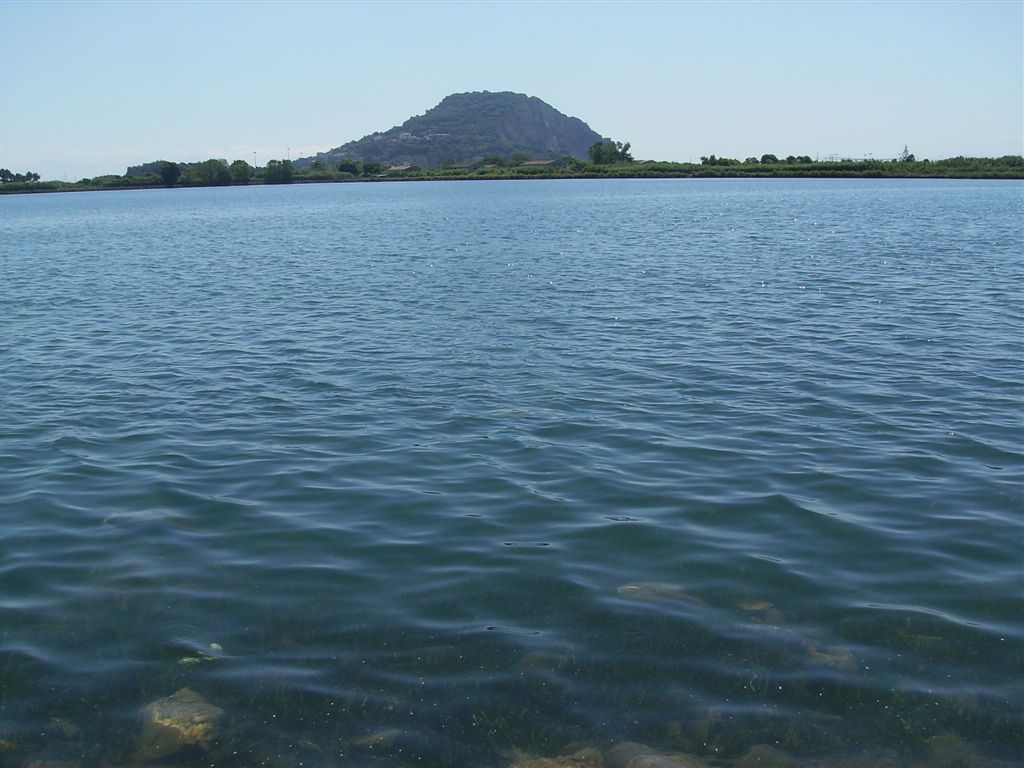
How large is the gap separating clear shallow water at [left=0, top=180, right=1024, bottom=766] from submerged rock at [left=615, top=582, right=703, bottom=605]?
53 millimetres

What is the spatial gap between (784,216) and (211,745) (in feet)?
224

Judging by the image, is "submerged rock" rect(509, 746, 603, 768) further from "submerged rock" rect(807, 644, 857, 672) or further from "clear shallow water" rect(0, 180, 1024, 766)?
"submerged rock" rect(807, 644, 857, 672)

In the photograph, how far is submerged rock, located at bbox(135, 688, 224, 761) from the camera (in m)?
7.29


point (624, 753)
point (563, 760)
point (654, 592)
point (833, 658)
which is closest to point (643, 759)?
point (624, 753)

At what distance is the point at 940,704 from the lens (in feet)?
24.7

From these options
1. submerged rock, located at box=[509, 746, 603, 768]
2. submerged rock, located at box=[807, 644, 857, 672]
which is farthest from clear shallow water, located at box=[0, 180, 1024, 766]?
submerged rock, located at box=[509, 746, 603, 768]

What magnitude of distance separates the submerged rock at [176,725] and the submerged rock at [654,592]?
4.31 meters

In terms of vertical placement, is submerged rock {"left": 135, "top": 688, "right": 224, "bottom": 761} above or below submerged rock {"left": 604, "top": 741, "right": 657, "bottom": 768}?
below

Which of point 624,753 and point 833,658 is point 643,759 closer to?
point 624,753

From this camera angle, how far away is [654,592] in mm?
9555

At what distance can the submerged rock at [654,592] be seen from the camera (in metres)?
9.41

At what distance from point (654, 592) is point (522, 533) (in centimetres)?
220

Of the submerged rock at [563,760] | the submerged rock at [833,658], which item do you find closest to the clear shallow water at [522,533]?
the submerged rock at [833,658]

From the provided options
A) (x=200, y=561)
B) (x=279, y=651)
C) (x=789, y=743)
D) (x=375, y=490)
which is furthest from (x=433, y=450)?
(x=789, y=743)
